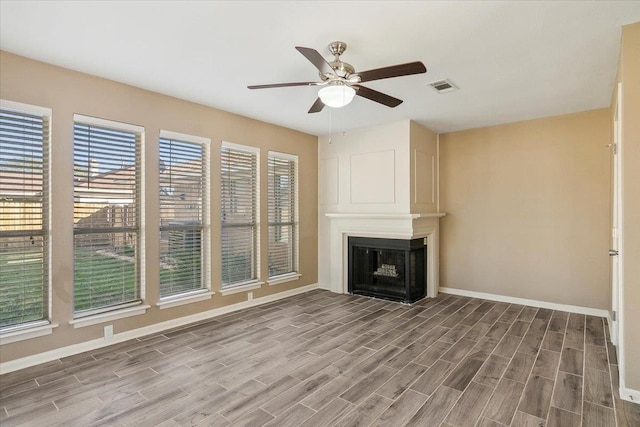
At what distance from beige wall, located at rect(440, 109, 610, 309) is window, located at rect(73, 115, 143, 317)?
465 cm

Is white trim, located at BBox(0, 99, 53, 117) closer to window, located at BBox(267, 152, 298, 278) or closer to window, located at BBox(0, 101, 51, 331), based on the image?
window, located at BBox(0, 101, 51, 331)

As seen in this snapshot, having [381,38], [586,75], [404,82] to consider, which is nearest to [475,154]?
[586,75]

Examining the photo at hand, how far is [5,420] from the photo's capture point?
88.0 inches

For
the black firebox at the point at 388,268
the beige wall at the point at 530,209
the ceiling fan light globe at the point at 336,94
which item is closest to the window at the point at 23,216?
the ceiling fan light globe at the point at 336,94

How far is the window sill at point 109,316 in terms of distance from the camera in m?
3.26

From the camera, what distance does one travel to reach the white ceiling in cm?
230

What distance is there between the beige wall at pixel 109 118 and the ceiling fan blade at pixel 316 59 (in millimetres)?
2313

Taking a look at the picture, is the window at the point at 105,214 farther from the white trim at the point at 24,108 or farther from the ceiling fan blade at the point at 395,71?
the ceiling fan blade at the point at 395,71

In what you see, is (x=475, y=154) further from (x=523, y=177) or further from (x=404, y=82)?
(x=404, y=82)

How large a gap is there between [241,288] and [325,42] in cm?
339

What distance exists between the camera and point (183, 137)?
412 cm

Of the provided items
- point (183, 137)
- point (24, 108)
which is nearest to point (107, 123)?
point (24, 108)

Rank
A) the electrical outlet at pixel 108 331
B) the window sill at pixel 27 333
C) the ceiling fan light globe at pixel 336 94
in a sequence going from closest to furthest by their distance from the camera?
1. the ceiling fan light globe at pixel 336 94
2. the window sill at pixel 27 333
3. the electrical outlet at pixel 108 331

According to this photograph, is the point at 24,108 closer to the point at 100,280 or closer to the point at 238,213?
the point at 100,280
